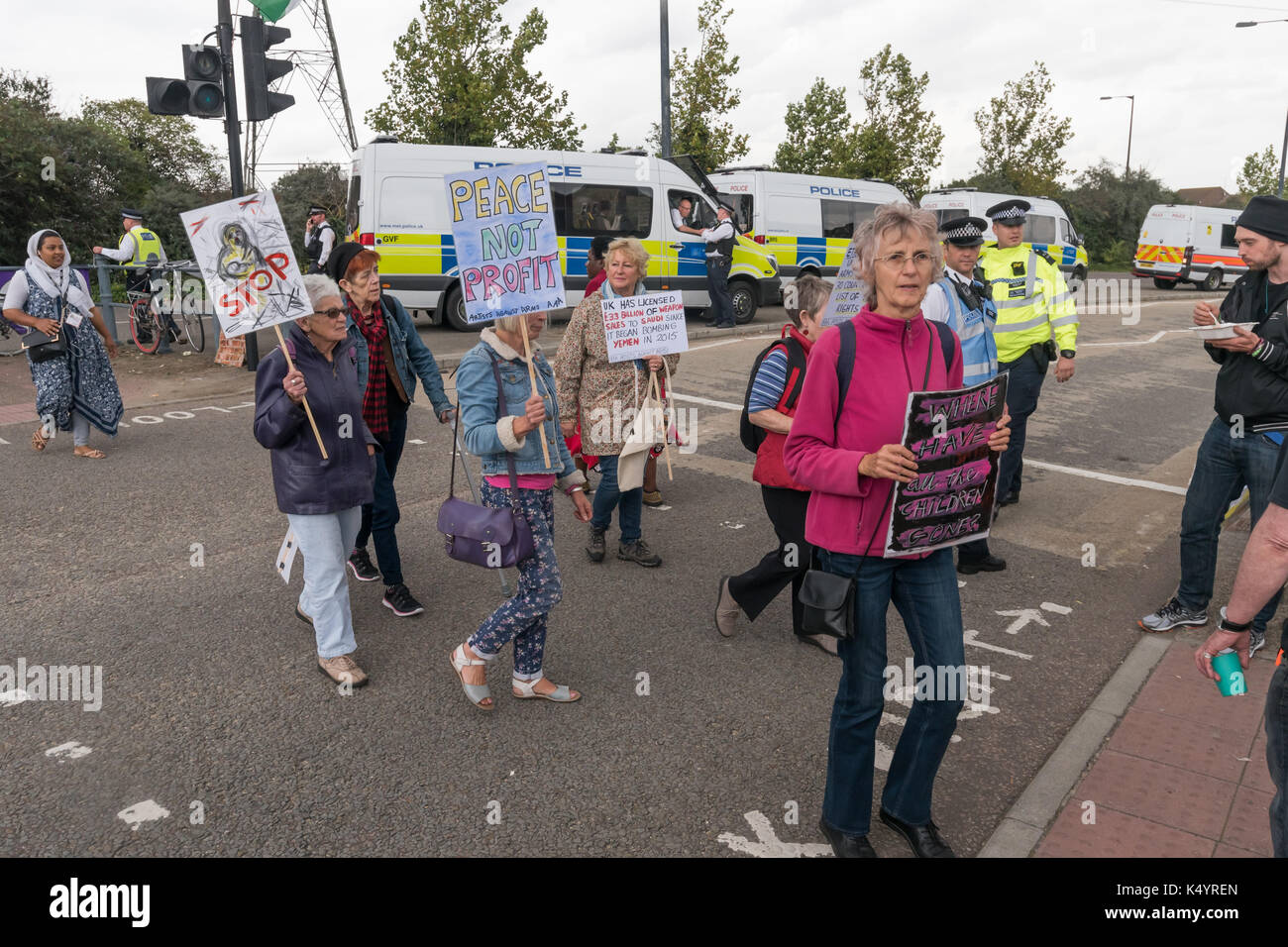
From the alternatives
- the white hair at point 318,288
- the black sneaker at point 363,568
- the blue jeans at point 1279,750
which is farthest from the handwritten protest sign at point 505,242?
the blue jeans at point 1279,750

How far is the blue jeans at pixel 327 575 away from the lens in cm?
418

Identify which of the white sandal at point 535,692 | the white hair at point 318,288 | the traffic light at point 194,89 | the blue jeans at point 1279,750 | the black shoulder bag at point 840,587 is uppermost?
the traffic light at point 194,89

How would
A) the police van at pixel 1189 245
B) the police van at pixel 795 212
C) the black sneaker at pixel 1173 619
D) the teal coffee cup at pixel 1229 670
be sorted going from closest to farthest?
the teal coffee cup at pixel 1229 670, the black sneaker at pixel 1173 619, the police van at pixel 795 212, the police van at pixel 1189 245

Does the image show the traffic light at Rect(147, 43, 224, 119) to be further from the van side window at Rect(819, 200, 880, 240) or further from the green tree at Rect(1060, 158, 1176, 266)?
the green tree at Rect(1060, 158, 1176, 266)

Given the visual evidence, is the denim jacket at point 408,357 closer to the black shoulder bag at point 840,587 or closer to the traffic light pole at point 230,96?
the black shoulder bag at point 840,587

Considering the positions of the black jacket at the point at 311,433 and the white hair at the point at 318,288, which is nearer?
the black jacket at the point at 311,433

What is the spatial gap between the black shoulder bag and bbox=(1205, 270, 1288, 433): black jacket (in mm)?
2293

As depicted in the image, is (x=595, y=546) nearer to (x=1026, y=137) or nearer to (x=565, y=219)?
(x=565, y=219)

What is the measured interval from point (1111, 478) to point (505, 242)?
599 centimetres

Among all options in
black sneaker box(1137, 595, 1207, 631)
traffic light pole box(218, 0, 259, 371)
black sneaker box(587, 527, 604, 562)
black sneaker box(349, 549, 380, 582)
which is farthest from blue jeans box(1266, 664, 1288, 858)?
traffic light pole box(218, 0, 259, 371)

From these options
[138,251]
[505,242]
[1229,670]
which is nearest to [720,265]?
[138,251]

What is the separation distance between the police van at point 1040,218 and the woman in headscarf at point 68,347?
20345mm

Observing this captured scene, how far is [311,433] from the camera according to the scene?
4090mm
